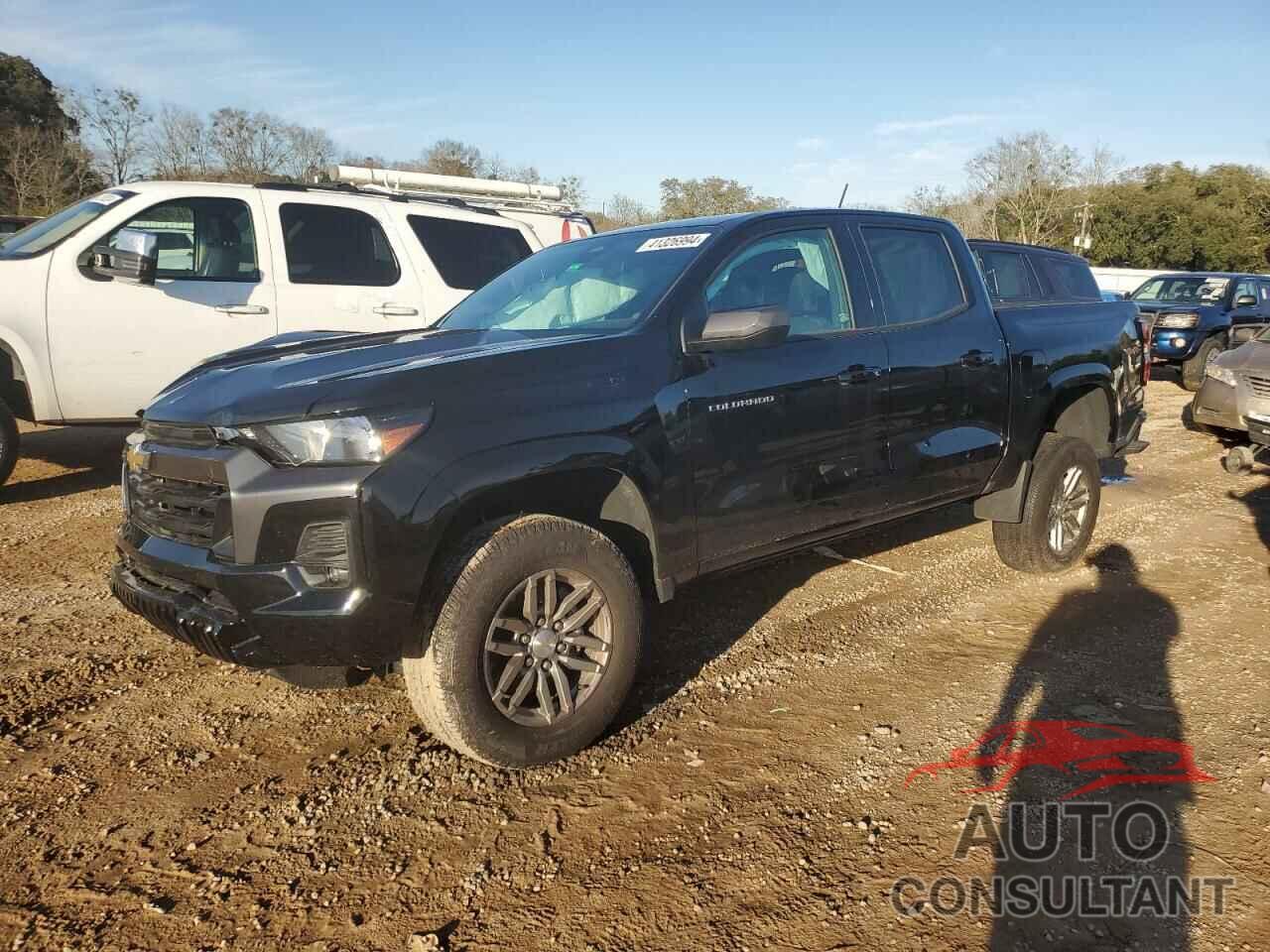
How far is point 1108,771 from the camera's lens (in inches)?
116

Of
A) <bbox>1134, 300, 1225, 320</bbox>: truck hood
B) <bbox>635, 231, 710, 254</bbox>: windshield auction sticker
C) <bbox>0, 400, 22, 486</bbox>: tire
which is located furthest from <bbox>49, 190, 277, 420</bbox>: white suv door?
<bbox>1134, 300, 1225, 320</bbox>: truck hood

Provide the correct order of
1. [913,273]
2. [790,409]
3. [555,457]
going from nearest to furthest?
[555,457] → [790,409] → [913,273]

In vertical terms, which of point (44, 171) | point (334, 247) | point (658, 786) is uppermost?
point (44, 171)

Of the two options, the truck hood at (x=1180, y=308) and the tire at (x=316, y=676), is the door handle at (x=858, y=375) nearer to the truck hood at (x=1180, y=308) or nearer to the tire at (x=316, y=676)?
the tire at (x=316, y=676)

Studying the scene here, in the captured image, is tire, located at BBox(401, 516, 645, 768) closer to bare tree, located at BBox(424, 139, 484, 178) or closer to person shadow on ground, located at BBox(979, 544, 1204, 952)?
person shadow on ground, located at BBox(979, 544, 1204, 952)

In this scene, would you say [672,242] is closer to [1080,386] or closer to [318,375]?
[318,375]

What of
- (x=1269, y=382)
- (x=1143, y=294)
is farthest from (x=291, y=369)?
(x=1143, y=294)

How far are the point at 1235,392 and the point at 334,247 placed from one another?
7489 mm

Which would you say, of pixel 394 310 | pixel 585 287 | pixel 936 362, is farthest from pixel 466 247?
pixel 936 362

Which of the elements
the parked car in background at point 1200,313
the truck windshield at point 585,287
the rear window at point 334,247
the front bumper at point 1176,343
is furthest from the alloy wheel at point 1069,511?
the front bumper at point 1176,343

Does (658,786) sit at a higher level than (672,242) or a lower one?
lower

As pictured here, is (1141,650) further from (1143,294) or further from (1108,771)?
(1143,294)

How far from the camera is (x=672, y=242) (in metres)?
3.66

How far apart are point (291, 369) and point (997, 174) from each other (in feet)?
157
